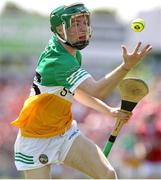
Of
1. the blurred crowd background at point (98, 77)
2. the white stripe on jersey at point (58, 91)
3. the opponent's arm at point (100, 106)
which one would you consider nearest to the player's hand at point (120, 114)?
the opponent's arm at point (100, 106)

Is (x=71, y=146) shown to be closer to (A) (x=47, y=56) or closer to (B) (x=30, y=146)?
(B) (x=30, y=146)

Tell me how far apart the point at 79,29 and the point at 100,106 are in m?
0.66

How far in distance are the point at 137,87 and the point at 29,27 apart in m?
26.3

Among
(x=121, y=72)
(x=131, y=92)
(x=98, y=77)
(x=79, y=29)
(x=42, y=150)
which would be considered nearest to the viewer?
(x=121, y=72)

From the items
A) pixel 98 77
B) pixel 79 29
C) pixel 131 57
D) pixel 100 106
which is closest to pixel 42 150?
pixel 100 106

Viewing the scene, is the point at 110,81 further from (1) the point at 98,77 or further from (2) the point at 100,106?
(1) the point at 98,77

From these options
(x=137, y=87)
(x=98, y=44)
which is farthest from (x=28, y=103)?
(x=98, y=44)

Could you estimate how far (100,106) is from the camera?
6.20 meters

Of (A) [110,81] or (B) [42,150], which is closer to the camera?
(A) [110,81]

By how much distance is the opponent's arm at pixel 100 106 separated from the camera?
19.8 feet

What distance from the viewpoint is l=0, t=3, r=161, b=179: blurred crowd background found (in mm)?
11727

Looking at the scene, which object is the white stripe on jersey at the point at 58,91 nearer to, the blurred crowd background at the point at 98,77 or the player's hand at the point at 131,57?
the player's hand at the point at 131,57

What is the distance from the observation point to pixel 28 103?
6.04 m

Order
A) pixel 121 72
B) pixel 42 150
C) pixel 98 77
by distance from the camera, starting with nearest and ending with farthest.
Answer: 1. pixel 121 72
2. pixel 42 150
3. pixel 98 77
